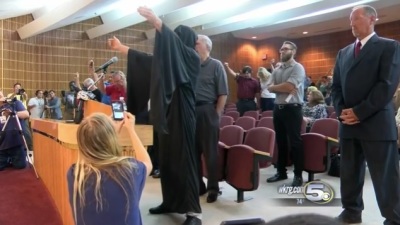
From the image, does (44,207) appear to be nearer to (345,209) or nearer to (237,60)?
(345,209)

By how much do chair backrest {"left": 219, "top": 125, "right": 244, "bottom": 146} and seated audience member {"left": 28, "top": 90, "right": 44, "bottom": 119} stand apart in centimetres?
730

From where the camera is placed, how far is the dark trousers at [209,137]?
3605 millimetres

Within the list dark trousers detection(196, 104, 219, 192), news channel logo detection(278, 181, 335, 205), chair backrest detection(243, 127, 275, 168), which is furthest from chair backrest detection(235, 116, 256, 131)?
dark trousers detection(196, 104, 219, 192)

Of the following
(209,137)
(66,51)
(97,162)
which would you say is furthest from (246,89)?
(66,51)

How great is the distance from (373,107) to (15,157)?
204 inches

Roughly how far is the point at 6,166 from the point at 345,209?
16.5ft

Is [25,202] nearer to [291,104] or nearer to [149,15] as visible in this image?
[149,15]

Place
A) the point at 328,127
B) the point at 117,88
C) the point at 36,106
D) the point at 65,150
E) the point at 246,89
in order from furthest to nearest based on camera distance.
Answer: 1. the point at 36,106
2. the point at 246,89
3. the point at 117,88
4. the point at 328,127
5. the point at 65,150

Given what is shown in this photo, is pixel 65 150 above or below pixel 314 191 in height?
above

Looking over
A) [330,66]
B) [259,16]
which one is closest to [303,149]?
[259,16]

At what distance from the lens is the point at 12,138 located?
5832 mm

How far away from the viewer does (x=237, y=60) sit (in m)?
15.1

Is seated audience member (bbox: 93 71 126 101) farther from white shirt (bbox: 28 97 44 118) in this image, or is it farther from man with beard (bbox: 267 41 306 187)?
white shirt (bbox: 28 97 44 118)

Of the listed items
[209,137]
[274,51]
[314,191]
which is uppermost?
[274,51]
